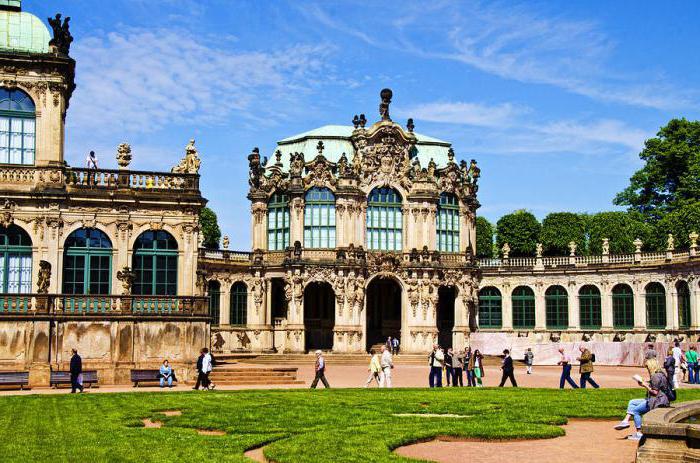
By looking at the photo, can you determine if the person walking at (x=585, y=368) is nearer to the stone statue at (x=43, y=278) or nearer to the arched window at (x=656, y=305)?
the stone statue at (x=43, y=278)

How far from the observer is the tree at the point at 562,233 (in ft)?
273

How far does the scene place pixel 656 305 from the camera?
232 ft

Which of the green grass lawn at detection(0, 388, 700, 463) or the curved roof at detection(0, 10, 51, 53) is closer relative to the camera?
the green grass lawn at detection(0, 388, 700, 463)

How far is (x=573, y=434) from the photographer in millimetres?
22625

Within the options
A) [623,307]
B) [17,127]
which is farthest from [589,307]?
[17,127]

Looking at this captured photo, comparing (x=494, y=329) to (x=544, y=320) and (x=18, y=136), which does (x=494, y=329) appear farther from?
(x=18, y=136)

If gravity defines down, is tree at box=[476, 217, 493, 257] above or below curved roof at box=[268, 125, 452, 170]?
below

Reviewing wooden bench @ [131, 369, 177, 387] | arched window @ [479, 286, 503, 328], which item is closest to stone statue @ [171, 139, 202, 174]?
wooden bench @ [131, 369, 177, 387]

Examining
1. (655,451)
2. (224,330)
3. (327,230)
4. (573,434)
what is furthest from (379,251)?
(655,451)

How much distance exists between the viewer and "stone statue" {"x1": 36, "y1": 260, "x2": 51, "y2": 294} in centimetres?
4016

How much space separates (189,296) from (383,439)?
893 inches

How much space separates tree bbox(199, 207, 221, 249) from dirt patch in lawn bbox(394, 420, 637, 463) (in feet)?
220

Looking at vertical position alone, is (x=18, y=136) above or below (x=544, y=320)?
above

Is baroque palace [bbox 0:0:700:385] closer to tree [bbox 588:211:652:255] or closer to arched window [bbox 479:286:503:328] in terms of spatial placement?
arched window [bbox 479:286:503:328]
